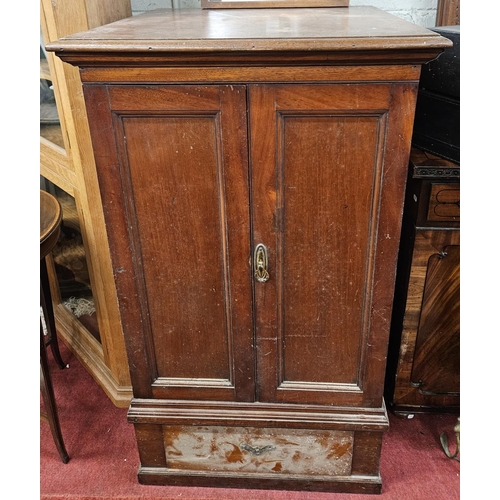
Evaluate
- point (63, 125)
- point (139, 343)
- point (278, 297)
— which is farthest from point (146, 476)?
point (63, 125)

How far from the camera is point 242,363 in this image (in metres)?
1.58

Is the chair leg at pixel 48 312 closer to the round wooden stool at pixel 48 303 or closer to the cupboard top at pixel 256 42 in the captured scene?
the round wooden stool at pixel 48 303

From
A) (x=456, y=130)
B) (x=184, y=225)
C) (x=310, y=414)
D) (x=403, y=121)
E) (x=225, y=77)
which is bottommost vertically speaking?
(x=310, y=414)

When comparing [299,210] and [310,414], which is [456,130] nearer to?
[299,210]

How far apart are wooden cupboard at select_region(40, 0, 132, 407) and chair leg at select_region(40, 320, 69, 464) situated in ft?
0.94

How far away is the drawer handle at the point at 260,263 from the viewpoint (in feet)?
4.62

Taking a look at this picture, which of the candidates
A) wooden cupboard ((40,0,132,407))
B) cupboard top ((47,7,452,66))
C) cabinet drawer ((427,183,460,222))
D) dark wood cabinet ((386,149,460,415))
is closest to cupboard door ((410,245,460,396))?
dark wood cabinet ((386,149,460,415))

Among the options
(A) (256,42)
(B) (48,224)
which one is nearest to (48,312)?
(B) (48,224)

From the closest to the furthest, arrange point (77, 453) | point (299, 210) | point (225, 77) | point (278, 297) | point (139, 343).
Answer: point (225, 77)
point (299, 210)
point (278, 297)
point (139, 343)
point (77, 453)

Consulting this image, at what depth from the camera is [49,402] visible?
5.94ft

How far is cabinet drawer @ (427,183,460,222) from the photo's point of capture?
5.32 feet

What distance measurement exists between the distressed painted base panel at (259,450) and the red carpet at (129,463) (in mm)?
87

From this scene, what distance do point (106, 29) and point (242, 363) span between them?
3.21 feet

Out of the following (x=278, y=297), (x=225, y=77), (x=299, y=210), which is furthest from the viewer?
(x=278, y=297)
